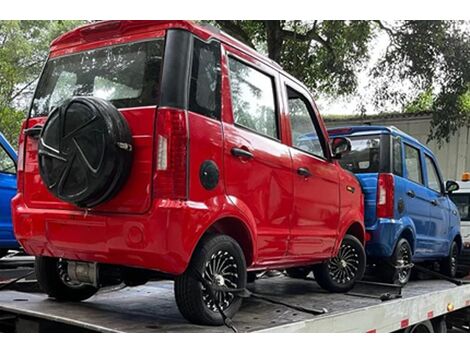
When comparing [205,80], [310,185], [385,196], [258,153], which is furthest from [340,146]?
[205,80]

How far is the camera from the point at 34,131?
3.47 metres

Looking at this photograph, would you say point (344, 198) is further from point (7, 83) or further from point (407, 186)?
point (7, 83)

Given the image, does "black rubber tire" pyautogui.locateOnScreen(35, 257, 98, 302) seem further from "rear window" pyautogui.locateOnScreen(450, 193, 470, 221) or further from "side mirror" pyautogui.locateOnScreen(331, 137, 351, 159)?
"rear window" pyautogui.locateOnScreen(450, 193, 470, 221)

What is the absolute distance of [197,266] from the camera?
9.96 ft

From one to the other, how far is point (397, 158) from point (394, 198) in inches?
19.7

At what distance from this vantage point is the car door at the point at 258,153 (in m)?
3.35

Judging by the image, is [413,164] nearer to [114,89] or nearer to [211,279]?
[211,279]

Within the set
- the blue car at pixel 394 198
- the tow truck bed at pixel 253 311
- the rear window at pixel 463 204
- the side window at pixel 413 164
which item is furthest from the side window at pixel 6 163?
the rear window at pixel 463 204

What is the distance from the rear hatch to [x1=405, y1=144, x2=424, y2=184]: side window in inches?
144

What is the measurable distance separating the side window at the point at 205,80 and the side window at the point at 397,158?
2.85m

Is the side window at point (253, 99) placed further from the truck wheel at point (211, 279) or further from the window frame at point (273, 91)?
the truck wheel at point (211, 279)

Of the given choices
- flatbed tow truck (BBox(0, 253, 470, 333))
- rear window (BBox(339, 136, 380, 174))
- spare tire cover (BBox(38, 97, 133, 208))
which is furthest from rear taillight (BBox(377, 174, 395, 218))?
spare tire cover (BBox(38, 97, 133, 208))

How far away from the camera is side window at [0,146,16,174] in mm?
6047

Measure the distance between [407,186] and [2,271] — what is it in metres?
4.13
